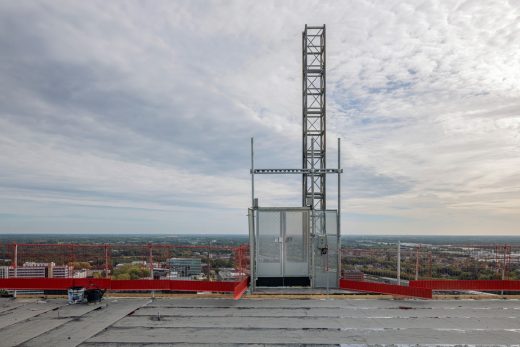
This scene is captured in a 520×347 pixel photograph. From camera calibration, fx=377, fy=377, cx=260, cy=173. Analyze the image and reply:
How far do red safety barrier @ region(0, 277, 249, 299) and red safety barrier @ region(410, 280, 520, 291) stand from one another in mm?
5151

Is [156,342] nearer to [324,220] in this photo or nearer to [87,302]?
[87,302]

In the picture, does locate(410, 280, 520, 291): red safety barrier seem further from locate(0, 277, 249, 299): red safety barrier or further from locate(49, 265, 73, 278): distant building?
locate(49, 265, 73, 278): distant building

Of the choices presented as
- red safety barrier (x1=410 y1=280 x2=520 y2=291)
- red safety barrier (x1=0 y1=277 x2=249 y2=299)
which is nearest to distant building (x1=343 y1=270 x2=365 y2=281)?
red safety barrier (x1=410 y1=280 x2=520 y2=291)

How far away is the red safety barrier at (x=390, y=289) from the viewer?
975 cm

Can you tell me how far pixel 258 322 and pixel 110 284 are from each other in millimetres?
5202

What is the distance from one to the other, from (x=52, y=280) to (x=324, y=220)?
26.7ft

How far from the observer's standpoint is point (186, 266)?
1159 centimetres

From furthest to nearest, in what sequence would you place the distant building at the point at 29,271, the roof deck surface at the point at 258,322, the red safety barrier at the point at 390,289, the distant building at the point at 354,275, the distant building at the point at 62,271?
the distant building at the point at 354,275 < the distant building at the point at 62,271 < the distant building at the point at 29,271 < the red safety barrier at the point at 390,289 < the roof deck surface at the point at 258,322

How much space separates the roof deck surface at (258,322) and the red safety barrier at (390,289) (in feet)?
0.69

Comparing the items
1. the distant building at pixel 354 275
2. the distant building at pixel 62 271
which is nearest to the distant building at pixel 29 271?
the distant building at pixel 62 271

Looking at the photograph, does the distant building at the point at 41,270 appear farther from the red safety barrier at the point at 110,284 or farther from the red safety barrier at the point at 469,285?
the red safety barrier at the point at 469,285

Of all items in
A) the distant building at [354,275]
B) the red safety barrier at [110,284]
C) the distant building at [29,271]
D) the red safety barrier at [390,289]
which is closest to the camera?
the red safety barrier at [390,289]

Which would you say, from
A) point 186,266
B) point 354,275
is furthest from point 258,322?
point 354,275

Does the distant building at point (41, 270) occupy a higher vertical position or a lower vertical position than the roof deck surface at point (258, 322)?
higher
